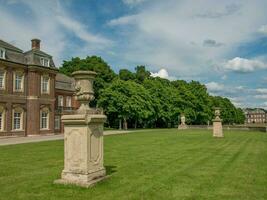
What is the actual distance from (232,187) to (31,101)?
34.1 metres

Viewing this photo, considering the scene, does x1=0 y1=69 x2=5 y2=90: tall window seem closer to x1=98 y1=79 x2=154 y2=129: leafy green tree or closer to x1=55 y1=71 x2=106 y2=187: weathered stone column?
x1=98 y1=79 x2=154 y2=129: leafy green tree

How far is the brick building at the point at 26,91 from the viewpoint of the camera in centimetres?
3550

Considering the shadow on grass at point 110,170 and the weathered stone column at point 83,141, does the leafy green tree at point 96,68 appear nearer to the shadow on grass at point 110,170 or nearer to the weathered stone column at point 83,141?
the shadow on grass at point 110,170

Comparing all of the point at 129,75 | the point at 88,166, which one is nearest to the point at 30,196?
the point at 88,166

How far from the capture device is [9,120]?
36.0 m

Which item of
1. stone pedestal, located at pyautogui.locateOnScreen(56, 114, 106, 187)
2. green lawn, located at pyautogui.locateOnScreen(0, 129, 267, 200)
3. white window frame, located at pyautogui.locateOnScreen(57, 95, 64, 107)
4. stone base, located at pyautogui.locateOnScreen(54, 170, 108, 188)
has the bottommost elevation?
green lawn, located at pyautogui.locateOnScreen(0, 129, 267, 200)

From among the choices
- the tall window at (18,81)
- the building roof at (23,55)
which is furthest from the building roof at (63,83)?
the tall window at (18,81)

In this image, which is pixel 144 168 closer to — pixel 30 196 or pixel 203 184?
pixel 203 184

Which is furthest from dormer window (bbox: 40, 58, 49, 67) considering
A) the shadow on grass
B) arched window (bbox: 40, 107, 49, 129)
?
the shadow on grass

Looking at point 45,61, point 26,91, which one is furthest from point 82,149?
point 45,61

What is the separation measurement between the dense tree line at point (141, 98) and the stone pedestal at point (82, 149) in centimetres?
4561

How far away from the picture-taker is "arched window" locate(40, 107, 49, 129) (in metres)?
40.2

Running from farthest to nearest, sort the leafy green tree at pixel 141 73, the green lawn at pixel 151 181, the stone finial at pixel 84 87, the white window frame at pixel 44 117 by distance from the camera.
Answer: the leafy green tree at pixel 141 73
the white window frame at pixel 44 117
the stone finial at pixel 84 87
the green lawn at pixel 151 181

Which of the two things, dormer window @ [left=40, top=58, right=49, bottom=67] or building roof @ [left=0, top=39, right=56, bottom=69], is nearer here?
building roof @ [left=0, top=39, right=56, bottom=69]
